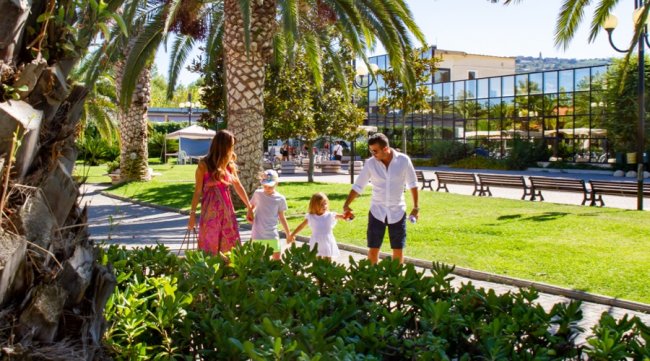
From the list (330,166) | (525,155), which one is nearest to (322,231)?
(330,166)

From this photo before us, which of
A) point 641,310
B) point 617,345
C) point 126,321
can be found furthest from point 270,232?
point 617,345

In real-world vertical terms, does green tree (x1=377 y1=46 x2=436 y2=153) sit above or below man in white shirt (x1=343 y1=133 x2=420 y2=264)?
above

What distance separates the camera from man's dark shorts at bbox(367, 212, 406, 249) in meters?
8.02

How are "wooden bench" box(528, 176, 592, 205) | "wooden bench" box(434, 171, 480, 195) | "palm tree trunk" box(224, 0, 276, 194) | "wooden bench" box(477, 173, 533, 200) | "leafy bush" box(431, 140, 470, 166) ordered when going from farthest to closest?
"leafy bush" box(431, 140, 470, 166), "wooden bench" box(434, 171, 480, 195), "wooden bench" box(477, 173, 533, 200), "wooden bench" box(528, 176, 592, 205), "palm tree trunk" box(224, 0, 276, 194)

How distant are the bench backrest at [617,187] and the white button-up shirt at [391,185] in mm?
11896

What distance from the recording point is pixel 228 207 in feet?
23.7

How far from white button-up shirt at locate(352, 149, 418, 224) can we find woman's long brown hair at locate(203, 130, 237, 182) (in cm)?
181

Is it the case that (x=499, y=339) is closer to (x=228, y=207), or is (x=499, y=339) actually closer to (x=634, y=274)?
(x=228, y=207)

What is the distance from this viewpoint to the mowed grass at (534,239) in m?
9.10

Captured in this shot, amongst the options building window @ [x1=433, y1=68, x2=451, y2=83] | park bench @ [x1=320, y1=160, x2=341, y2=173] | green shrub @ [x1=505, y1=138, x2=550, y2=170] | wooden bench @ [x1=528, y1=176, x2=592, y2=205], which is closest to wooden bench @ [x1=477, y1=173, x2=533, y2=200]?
wooden bench @ [x1=528, y1=176, x2=592, y2=205]

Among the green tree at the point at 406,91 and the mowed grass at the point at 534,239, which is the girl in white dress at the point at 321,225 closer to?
the mowed grass at the point at 534,239

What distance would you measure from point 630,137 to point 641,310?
96.8 feet

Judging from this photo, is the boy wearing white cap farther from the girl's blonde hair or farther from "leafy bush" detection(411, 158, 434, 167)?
"leafy bush" detection(411, 158, 434, 167)

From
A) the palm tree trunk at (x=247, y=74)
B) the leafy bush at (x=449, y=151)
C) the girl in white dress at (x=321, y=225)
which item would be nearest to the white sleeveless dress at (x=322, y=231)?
the girl in white dress at (x=321, y=225)
